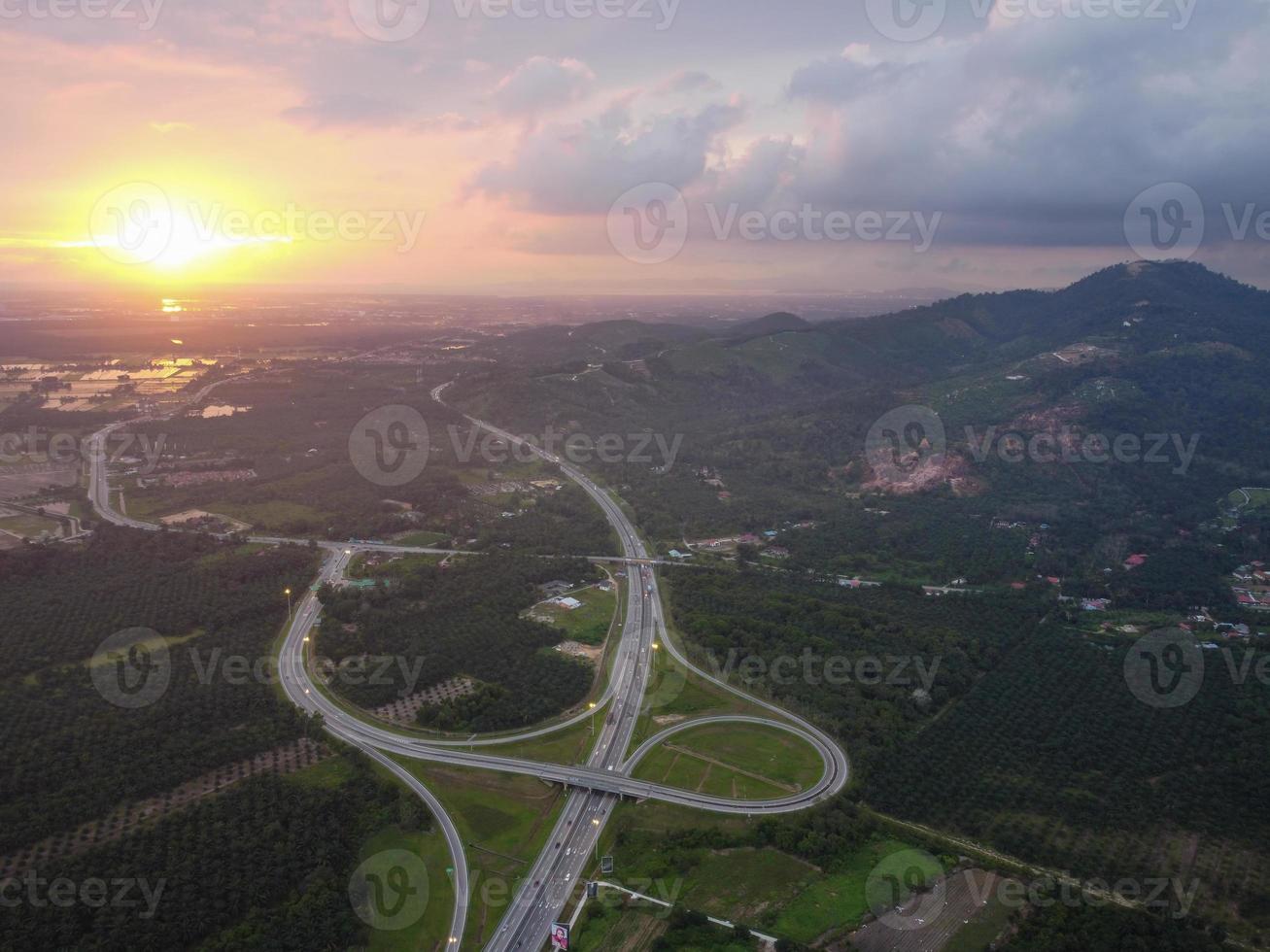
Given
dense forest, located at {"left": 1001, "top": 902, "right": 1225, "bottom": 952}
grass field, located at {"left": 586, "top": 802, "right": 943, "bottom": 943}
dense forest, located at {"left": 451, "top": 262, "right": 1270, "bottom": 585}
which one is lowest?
grass field, located at {"left": 586, "top": 802, "right": 943, "bottom": 943}

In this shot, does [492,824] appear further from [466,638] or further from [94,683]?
[94,683]

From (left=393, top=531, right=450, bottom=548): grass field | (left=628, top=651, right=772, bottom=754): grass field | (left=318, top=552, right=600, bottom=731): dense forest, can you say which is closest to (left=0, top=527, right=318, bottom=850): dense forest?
(left=318, top=552, right=600, bottom=731): dense forest

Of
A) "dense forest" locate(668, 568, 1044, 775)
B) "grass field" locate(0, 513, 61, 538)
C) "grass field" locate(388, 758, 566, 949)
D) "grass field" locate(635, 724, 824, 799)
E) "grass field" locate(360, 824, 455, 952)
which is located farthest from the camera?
"grass field" locate(0, 513, 61, 538)

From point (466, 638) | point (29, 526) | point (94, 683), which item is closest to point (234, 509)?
point (29, 526)

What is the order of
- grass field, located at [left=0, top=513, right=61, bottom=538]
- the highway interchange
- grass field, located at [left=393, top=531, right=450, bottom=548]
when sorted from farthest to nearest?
grass field, located at [left=393, top=531, right=450, bottom=548], grass field, located at [left=0, top=513, right=61, bottom=538], the highway interchange

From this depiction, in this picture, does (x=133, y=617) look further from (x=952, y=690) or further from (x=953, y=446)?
(x=953, y=446)

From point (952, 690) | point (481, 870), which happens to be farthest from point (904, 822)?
point (481, 870)

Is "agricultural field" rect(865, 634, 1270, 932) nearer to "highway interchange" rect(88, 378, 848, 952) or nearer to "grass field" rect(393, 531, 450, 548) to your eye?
"highway interchange" rect(88, 378, 848, 952)
